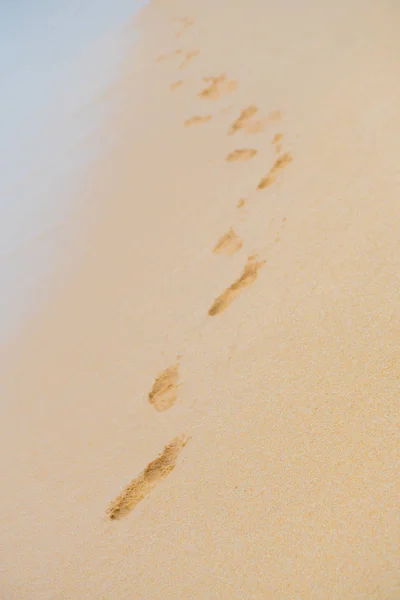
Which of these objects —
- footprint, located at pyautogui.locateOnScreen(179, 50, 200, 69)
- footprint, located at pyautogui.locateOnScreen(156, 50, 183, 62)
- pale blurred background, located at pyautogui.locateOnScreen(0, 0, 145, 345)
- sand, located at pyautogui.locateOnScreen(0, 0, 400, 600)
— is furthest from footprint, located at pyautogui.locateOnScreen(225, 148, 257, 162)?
footprint, located at pyautogui.locateOnScreen(156, 50, 183, 62)

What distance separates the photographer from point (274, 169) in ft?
5.57

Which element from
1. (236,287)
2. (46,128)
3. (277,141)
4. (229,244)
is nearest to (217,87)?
(277,141)

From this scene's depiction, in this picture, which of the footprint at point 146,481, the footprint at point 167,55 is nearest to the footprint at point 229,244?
the footprint at point 146,481

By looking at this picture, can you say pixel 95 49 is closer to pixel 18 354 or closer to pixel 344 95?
pixel 344 95

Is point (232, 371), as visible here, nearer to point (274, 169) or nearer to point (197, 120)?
point (274, 169)

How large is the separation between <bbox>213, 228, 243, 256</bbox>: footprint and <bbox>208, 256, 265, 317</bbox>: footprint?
0.11m

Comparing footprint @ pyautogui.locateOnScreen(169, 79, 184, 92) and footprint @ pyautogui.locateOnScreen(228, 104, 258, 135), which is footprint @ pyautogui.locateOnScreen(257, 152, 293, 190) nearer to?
footprint @ pyautogui.locateOnScreen(228, 104, 258, 135)

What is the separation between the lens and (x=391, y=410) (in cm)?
93

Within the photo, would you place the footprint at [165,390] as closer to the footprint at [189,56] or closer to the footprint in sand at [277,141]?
the footprint in sand at [277,141]

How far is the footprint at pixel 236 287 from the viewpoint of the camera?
4.38ft

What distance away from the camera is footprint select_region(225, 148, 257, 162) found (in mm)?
1834

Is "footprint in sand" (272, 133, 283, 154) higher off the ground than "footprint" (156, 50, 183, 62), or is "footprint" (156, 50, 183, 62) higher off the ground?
"footprint" (156, 50, 183, 62)

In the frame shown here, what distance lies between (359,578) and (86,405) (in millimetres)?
783

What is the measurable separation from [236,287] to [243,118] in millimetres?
1011
